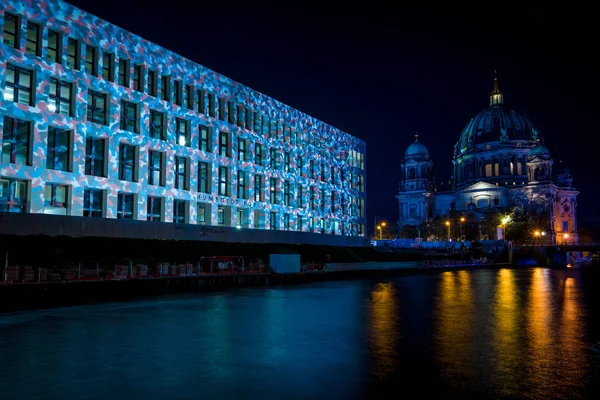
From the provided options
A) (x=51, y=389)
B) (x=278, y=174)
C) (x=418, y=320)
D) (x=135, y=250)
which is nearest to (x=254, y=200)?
(x=278, y=174)

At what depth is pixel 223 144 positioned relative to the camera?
59.2m

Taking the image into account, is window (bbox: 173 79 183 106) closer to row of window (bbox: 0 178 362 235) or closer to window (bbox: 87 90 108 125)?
window (bbox: 87 90 108 125)

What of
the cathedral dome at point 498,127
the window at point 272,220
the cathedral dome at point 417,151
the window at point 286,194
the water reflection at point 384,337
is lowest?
the water reflection at point 384,337

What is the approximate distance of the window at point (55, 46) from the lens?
41.8 metres

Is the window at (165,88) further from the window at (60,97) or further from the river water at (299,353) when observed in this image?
the river water at (299,353)

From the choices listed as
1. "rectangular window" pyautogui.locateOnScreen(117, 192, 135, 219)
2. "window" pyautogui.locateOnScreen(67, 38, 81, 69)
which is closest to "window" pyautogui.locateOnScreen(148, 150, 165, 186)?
"rectangular window" pyautogui.locateOnScreen(117, 192, 135, 219)

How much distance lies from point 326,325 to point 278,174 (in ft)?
158

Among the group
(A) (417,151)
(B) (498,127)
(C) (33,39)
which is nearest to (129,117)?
(C) (33,39)

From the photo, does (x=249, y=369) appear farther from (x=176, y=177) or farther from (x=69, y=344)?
(x=176, y=177)

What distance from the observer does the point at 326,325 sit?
19797 millimetres

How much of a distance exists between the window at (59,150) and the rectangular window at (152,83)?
32.7ft

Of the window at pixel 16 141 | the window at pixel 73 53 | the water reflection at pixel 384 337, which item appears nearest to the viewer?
the water reflection at pixel 384 337

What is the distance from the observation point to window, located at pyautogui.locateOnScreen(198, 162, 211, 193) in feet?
183

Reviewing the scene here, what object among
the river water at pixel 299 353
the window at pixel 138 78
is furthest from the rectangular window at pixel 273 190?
the river water at pixel 299 353
